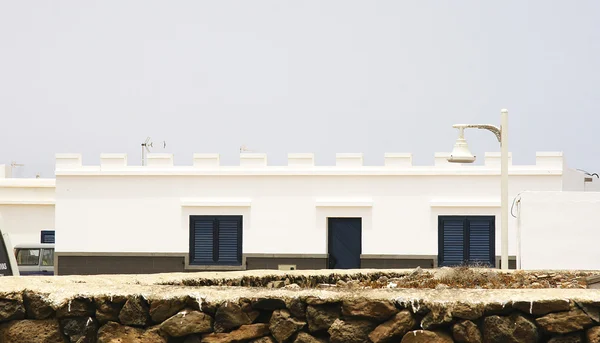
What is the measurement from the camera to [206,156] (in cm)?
3400

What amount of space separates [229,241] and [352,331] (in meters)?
26.5

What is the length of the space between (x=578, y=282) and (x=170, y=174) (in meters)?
22.7

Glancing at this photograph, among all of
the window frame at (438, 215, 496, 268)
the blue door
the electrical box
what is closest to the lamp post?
the window frame at (438, 215, 496, 268)

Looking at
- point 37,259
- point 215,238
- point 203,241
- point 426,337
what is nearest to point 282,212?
point 215,238

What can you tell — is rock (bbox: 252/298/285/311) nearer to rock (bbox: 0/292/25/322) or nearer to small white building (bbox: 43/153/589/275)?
rock (bbox: 0/292/25/322)

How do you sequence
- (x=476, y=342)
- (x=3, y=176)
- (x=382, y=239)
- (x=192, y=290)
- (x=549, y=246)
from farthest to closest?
(x=3, y=176) → (x=382, y=239) → (x=549, y=246) → (x=192, y=290) → (x=476, y=342)

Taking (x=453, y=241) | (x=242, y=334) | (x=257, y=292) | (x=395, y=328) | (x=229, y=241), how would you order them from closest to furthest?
(x=395, y=328), (x=242, y=334), (x=257, y=292), (x=453, y=241), (x=229, y=241)

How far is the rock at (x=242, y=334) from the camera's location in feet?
24.4

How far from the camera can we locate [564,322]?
7.01 metres

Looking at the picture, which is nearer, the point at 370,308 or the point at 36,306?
the point at 370,308

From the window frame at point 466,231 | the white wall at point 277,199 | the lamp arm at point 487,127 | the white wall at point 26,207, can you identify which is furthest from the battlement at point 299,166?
the white wall at point 26,207

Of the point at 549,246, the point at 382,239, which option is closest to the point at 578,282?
the point at 549,246

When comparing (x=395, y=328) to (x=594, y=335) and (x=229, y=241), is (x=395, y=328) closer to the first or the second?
(x=594, y=335)

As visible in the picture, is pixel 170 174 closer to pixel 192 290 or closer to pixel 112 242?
pixel 112 242
